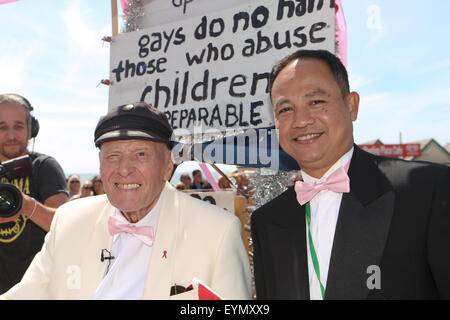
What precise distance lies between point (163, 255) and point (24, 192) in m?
1.84

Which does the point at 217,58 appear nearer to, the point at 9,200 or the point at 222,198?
the point at 222,198

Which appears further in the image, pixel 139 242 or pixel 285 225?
pixel 139 242

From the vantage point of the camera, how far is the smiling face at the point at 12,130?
3.16m

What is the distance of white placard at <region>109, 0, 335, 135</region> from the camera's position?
300 centimetres

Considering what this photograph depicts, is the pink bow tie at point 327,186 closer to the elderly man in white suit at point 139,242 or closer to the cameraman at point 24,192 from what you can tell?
the elderly man in white suit at point 139,242

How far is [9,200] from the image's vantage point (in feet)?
9.01

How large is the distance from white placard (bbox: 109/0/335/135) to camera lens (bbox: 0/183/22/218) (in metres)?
1.55

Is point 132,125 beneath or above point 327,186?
above

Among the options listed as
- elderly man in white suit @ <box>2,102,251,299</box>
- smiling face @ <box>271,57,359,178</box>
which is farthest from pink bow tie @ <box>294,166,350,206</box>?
elderly man in white suit @ <box>2,102,251,299</box>

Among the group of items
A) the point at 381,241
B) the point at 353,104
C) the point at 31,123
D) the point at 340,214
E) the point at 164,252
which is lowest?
the point at 164,252

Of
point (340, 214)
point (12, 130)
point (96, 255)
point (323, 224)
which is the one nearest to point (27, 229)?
point (12, 130)

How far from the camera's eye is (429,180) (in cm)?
167

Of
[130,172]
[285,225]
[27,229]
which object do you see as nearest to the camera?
[285,225]

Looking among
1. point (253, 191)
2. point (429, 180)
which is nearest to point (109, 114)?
point (253, 191)
